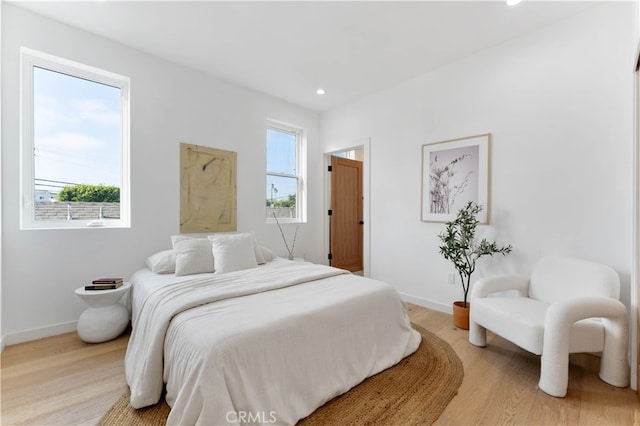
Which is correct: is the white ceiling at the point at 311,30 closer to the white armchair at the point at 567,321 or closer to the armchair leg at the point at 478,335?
the white armchair at the point at 567,321

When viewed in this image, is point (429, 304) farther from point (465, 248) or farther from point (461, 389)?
point (461, 389)

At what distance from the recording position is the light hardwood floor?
1511 mm

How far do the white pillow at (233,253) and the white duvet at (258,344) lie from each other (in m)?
0.43

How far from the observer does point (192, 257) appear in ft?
8.52

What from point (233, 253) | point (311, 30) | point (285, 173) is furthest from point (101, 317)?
point (311, 30)

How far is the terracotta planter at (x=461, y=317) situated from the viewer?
2.64 metres

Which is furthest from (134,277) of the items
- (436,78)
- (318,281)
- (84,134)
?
(436,78)

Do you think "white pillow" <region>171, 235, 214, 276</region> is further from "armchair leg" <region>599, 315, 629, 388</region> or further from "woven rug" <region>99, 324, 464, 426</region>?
"armchair leg" <region>599, 315, 629, 388</region>

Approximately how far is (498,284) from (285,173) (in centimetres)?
316

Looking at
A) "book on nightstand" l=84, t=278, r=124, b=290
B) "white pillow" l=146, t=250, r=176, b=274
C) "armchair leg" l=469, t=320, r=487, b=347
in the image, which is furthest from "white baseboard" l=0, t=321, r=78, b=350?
"armchair leg" l=469, t=320, r=487, b=347

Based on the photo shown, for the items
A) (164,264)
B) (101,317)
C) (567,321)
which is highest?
(164,264)

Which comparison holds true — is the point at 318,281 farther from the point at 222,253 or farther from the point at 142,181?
the point at 142,181

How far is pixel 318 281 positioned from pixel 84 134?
2726mm

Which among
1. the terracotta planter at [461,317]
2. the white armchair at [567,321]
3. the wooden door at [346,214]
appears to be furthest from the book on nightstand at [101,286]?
the terracotta planter at [461,317]
